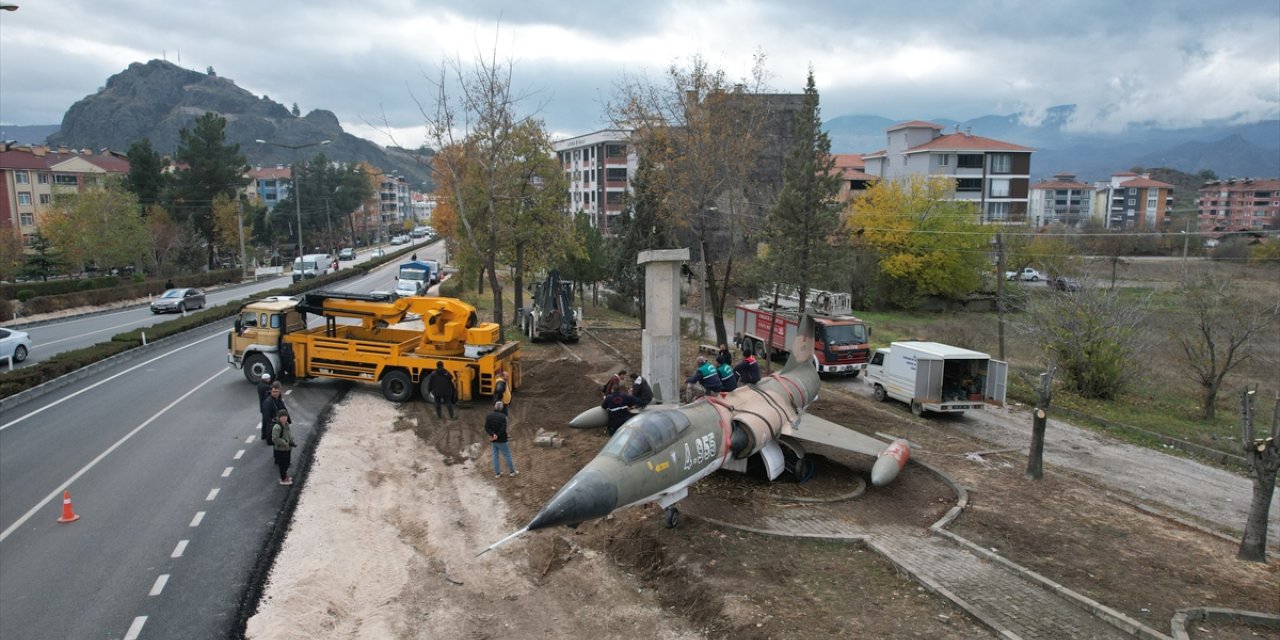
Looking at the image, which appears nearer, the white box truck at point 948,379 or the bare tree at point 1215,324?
the white box truck at point 948,379

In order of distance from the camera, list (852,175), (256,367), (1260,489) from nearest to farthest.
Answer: (1260,489), (256,367), (852,175)

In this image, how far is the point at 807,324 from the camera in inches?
752

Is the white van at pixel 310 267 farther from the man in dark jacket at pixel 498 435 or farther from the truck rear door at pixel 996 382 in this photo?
the truck rear door at pixel 996 382

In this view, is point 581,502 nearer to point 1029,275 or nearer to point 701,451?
point 701,451

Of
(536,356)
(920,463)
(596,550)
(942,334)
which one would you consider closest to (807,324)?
(920,463)

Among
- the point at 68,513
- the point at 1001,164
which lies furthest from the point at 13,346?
the point at 1001,164

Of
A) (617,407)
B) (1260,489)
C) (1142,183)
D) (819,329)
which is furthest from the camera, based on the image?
(1142,183)

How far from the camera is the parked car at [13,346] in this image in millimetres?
26750

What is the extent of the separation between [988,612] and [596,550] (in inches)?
236

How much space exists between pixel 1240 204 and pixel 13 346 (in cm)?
18266

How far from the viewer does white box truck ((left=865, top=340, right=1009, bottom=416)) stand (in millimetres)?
22250

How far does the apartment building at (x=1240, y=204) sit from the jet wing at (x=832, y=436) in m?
152

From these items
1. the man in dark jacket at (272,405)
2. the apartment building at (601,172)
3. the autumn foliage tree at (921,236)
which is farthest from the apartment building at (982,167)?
the man in dark jacket at (272,405)

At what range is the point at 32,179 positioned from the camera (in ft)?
250
